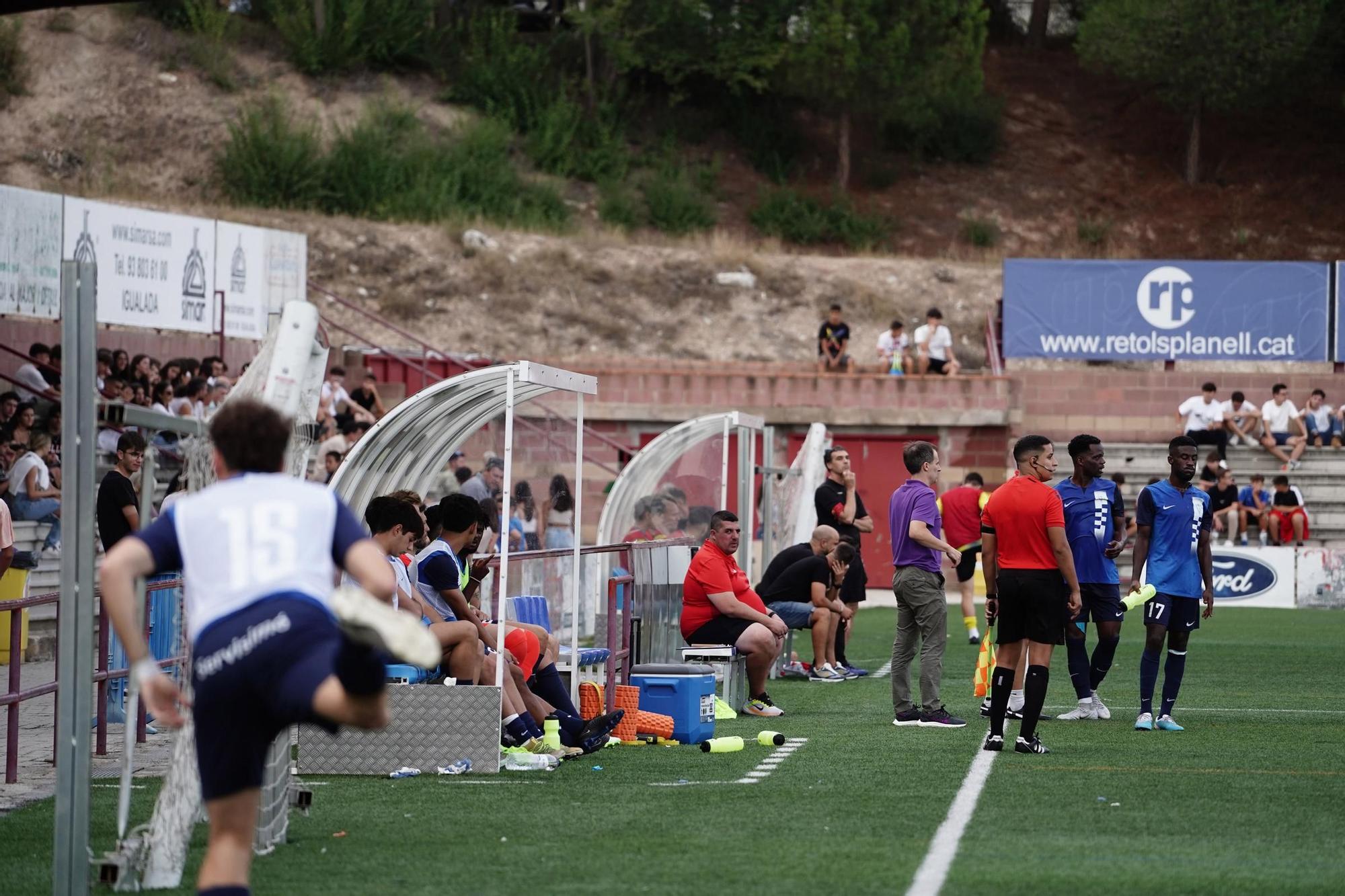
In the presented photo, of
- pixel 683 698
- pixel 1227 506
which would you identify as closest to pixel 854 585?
pixel 683 698

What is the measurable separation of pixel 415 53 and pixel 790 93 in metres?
12.4

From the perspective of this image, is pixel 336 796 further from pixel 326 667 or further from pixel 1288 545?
pixel 1288 545

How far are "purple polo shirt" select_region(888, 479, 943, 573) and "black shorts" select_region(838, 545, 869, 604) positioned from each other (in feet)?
16.2

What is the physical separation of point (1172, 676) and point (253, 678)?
28.1 feet

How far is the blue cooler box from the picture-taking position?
1165 cm

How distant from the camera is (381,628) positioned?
15.1 ft

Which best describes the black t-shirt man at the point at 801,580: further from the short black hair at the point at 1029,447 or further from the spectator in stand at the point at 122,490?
the spectator in stand at the point at 122,490

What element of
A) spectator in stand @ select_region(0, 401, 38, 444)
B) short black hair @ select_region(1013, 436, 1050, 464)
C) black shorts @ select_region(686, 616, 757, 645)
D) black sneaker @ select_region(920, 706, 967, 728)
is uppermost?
spectator in stand @ select_region(0, 401, 38, 444)

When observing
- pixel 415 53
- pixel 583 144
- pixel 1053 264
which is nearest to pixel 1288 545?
pixel 1053 264

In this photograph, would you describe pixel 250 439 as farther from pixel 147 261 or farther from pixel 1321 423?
pixel 1321 423

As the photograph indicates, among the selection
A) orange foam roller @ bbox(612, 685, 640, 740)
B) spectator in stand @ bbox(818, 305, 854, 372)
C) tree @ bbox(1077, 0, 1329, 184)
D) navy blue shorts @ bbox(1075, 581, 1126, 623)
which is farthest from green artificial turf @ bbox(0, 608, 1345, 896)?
tree @ bbox(1077, 0, 1329, 184)

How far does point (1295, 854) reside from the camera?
7441mm

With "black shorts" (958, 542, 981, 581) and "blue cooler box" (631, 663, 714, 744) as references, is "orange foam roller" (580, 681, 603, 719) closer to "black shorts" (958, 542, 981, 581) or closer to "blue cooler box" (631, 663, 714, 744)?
"blue cooler box" (631, 663, 714, 744)

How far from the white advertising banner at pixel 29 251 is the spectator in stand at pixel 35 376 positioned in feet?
1.78
